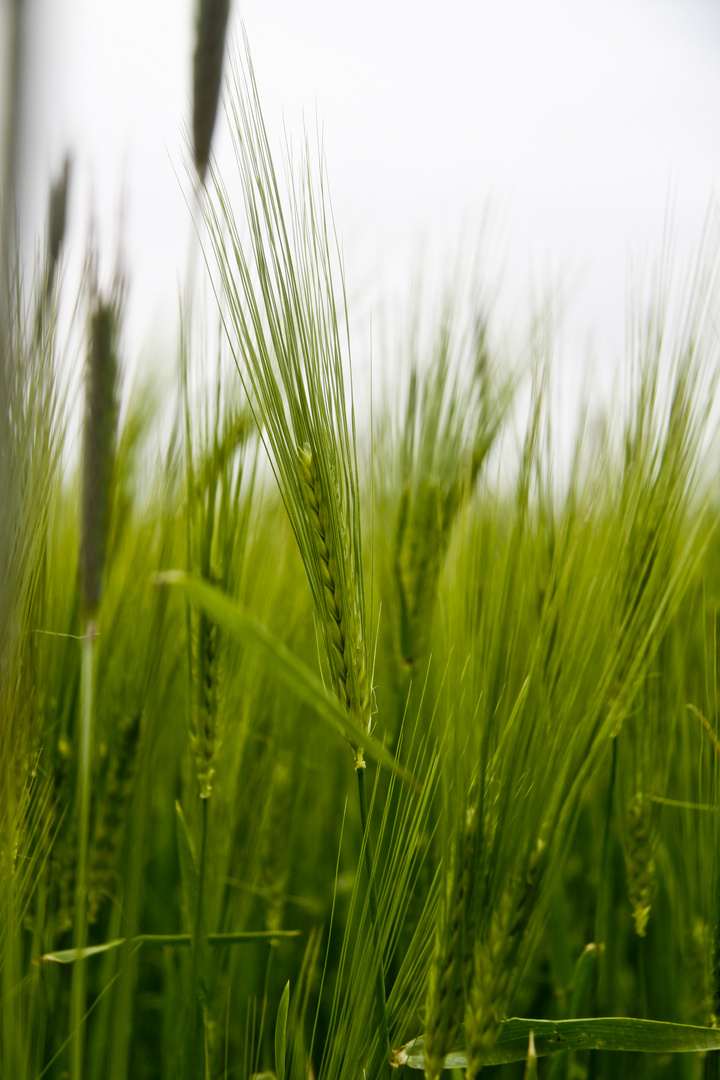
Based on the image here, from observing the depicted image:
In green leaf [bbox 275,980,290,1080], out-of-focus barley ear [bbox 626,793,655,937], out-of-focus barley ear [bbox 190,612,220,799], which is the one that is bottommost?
green leaf [bbox 275,980,290,1080]

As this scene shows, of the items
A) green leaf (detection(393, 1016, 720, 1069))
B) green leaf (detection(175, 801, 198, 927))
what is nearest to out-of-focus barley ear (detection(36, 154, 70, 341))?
green leaf (detection(175, 801, 198, 927))

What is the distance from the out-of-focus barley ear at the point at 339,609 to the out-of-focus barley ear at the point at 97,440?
3.8 inches

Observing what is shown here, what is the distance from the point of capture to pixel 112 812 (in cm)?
53

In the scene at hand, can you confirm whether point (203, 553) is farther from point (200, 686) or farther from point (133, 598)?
point (133, 598)

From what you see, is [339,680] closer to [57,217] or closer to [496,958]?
[496,958]

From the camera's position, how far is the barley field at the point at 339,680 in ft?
1.16

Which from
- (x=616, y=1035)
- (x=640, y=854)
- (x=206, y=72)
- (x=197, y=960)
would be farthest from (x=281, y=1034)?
(x=206, y=72)

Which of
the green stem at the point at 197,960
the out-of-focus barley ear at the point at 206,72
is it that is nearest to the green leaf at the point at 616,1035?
the green stem at the point at 197,960

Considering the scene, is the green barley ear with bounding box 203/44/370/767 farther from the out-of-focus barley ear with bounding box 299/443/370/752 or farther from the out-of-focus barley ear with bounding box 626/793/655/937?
the out-of-focus barley ear with bounding box 626/793/655/937

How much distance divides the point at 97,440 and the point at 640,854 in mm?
488

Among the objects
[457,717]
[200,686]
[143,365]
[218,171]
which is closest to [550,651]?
[457,717]

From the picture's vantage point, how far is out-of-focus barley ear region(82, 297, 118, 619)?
319 mm

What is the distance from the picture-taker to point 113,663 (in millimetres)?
572

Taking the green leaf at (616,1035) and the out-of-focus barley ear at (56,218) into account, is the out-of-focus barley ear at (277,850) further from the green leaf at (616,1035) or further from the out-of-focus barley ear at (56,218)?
the out-of-focus barley ear at (56,218)
